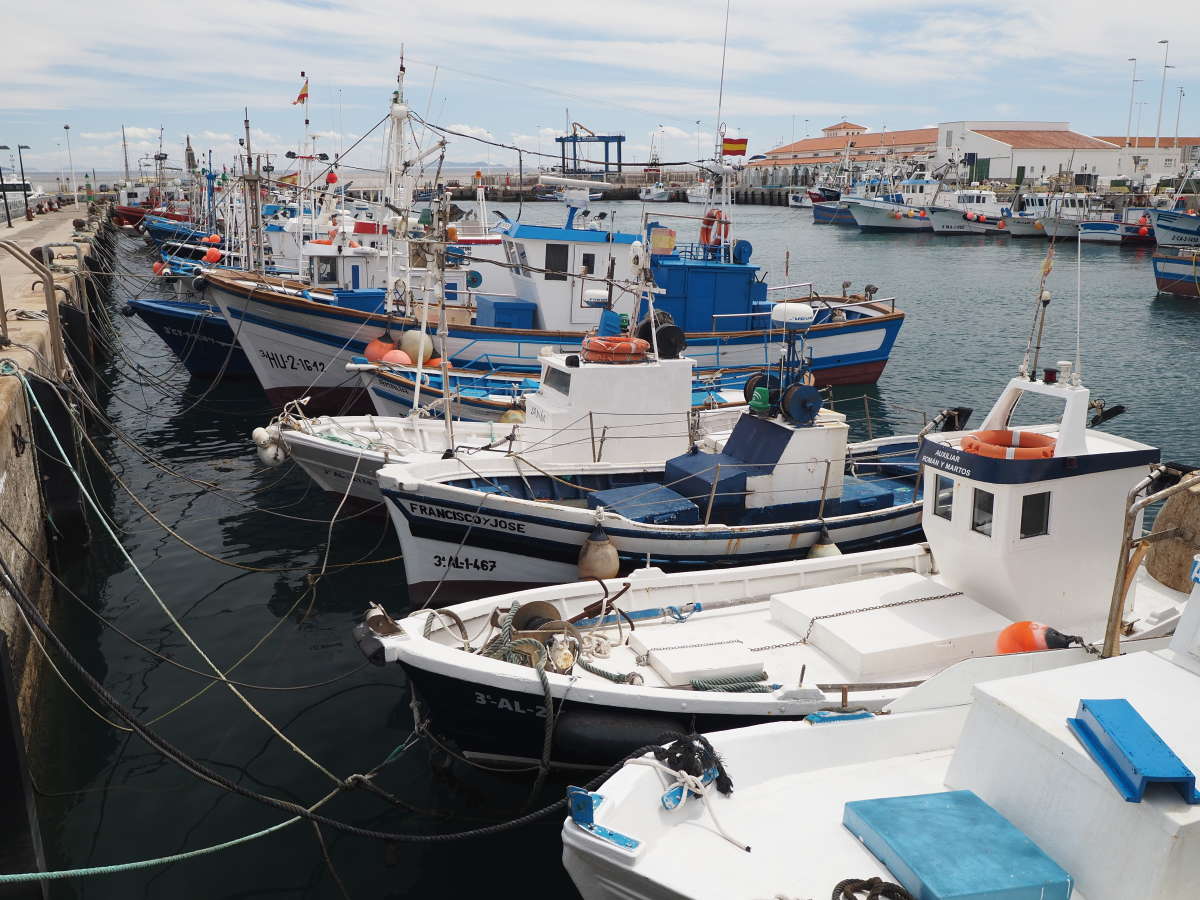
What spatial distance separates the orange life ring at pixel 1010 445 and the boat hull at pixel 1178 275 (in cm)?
4153

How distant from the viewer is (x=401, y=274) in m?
24.4

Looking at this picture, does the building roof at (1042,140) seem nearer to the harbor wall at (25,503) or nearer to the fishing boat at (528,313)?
the fishing boat at (528,313)

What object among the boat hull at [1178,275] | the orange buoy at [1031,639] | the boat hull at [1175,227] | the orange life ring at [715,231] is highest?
Answer: the boat hull at [1175,227]

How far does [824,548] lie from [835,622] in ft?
9.74

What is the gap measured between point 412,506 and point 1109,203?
3416 inches

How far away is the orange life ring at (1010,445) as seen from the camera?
8.30 m

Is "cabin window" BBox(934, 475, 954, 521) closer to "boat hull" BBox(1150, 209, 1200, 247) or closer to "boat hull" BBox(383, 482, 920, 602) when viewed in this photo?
"boat hull" BBox(383, 482, 920, 602)

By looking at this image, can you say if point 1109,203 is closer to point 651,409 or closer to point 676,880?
point 651,409

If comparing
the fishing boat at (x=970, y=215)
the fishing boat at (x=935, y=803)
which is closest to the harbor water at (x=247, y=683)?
the fishing boat at (x=935, y=803)

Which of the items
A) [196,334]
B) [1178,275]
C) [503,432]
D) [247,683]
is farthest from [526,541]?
[1178,275]

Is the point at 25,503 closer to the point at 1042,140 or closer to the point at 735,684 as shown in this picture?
the point at 735,684

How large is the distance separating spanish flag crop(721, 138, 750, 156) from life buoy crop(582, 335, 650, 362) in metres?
11.9

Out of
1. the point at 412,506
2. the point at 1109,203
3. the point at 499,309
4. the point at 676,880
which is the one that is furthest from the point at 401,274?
the point at 1109,203

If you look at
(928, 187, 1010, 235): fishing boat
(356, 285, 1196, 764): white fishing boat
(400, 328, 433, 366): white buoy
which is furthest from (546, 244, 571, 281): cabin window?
(928, 187, 1010, 235): fishing boat
